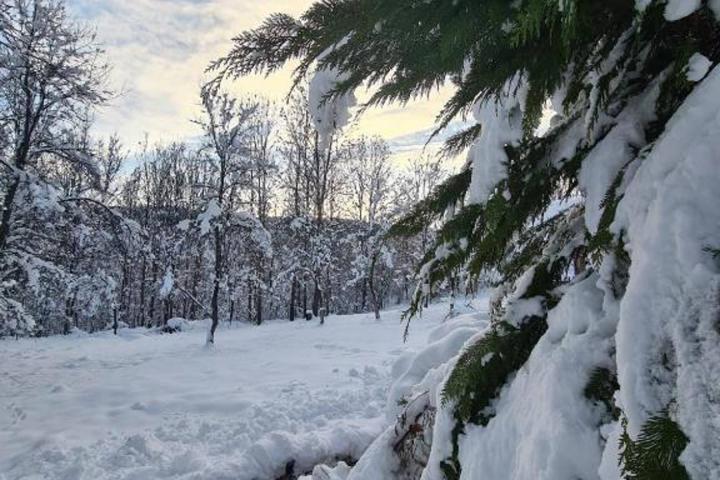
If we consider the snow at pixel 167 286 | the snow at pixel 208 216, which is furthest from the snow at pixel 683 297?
the snow at pixel 167 286

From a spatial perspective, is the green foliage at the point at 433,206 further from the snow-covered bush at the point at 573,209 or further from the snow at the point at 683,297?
the snow at the point at 683,297

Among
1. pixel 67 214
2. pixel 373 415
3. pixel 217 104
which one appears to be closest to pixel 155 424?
pixel 373 415

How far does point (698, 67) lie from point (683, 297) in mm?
528

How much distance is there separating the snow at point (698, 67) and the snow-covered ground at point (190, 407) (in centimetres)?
572

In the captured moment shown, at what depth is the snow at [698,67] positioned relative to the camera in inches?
43.9

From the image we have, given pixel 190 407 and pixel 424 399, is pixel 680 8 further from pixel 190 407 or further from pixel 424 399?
pixel 190 407

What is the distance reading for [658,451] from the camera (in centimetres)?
84

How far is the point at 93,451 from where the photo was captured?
7.24 meters

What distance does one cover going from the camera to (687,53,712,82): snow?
1.12 meters

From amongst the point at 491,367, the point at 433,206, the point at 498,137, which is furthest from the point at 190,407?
the point at 498,137

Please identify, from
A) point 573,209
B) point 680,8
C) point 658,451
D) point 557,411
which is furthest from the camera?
point 573,209

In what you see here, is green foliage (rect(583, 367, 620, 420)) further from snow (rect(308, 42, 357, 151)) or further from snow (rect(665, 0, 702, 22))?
snow (rect(308, 42, 357, 151))

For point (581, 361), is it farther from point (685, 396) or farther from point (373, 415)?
point (373, 415)

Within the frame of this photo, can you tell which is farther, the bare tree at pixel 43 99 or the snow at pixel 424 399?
the bare tree at pixel 43 99
